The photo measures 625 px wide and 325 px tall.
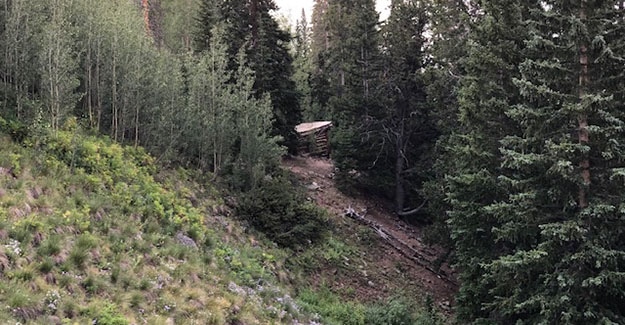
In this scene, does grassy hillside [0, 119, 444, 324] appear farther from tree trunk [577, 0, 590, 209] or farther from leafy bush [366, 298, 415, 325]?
tree trunk [577, 0, 590, 209]

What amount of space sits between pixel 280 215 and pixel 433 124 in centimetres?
1073

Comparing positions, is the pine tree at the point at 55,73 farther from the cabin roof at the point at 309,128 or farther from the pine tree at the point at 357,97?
the cabin roof at the point at 309,128

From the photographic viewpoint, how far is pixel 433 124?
22.1 meters

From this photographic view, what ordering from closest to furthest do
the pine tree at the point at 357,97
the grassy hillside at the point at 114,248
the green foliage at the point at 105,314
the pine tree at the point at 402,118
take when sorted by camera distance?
the green foliage at the point at 105,314, the grassy hillside at the point at 114,248, the pine tree at the point at 402,118, the pine tree at the point at 357,97

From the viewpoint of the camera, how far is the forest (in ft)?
28.9

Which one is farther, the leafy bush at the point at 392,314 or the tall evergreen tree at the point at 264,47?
the tall evergreen tree at the point at 264,47

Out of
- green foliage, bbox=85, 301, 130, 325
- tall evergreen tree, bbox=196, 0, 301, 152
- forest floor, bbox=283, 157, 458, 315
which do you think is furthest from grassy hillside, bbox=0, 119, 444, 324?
tall evergreen tree, bbox=196, 0, 301, 152

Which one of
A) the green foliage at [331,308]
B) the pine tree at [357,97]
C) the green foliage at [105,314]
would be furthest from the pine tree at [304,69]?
the green foliage at [105,314]

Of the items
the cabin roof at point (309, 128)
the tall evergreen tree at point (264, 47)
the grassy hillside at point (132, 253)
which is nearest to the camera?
the grassy hillside at point (132, 253)

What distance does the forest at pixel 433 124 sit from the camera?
28.9 ft

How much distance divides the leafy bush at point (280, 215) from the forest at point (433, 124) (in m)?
0.05

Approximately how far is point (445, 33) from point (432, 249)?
9.02m

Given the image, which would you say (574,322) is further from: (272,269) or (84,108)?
(84,108)

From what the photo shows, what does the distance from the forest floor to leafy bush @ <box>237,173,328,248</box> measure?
Answer: 1422mm
